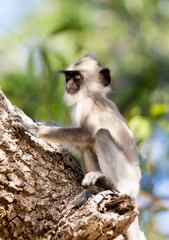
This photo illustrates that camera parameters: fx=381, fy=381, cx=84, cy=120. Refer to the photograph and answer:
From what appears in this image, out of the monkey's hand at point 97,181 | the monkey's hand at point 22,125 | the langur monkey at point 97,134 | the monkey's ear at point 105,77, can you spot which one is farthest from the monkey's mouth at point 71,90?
the monkey's hand at point 97,181

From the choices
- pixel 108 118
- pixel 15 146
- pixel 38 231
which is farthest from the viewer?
pixel 108 118

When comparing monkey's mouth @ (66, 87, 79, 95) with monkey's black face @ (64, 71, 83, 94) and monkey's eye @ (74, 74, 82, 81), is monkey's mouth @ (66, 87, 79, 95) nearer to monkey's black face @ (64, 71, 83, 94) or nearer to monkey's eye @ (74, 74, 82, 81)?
monkey's black face @ (64, 71, 83, 94)

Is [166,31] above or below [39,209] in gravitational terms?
above

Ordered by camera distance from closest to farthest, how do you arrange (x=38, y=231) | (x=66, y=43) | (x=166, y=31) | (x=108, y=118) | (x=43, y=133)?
(x=38, y=231) < (x=43, y=133) < (x=108, y=118) < (x=66, y=43) < (x=166, y=31)

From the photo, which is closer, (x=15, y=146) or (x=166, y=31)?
(x=15, y=146)

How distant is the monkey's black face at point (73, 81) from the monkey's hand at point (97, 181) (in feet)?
7.49

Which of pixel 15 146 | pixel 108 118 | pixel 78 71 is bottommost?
pixel 15 146

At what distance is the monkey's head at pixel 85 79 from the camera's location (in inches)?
316

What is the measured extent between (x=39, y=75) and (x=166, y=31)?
543 inches

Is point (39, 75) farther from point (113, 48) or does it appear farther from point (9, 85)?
point (113, 48)

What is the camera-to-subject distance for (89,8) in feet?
83.4

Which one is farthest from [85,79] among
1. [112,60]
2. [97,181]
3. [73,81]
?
[112,60]

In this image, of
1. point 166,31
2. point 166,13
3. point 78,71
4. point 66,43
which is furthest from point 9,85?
point 166,13

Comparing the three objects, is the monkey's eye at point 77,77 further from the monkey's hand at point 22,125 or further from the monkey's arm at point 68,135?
the monkey's hand at point 22,125
